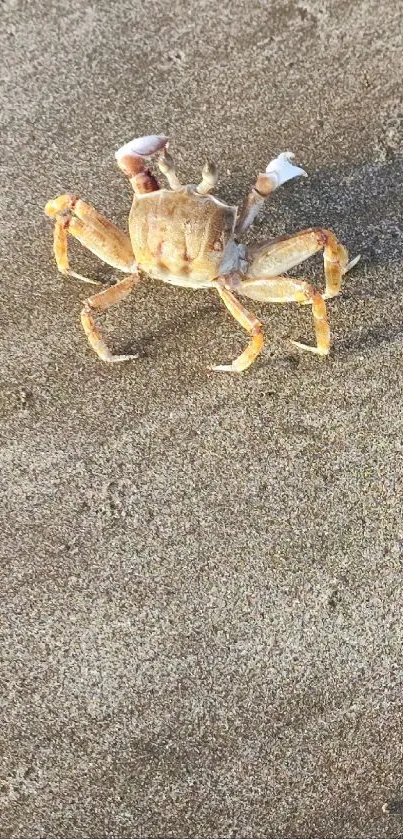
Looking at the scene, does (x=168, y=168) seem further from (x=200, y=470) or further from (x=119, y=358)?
(x=200, y=470)

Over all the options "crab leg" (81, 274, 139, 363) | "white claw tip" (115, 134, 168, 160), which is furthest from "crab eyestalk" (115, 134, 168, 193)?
"crab leg" (81, 274, 139, 363)

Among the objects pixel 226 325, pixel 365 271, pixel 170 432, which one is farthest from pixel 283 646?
pixel 365 271

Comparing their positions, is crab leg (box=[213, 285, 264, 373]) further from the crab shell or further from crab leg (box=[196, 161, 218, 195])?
crab leg (box=[196, 161, 218, 195])

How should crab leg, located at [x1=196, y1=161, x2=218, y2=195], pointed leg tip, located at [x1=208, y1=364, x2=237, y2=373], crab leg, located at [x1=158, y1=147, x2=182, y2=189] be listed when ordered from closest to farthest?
crab leg, located at [x1=196, y1=161, x2=218, y2=195], crab leg, located at [x1=158, y1=147, x2=182, y2=189], pointed leg tip, located at [x1=208, y1=364, x2=237, y2=373]

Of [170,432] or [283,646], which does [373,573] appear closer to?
[283,646]

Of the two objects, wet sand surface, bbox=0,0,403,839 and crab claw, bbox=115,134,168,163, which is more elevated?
crab claw, bbox=115,134,168,163

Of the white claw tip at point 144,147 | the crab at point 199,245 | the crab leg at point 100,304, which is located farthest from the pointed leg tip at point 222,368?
the white claw tip at point 144,147
